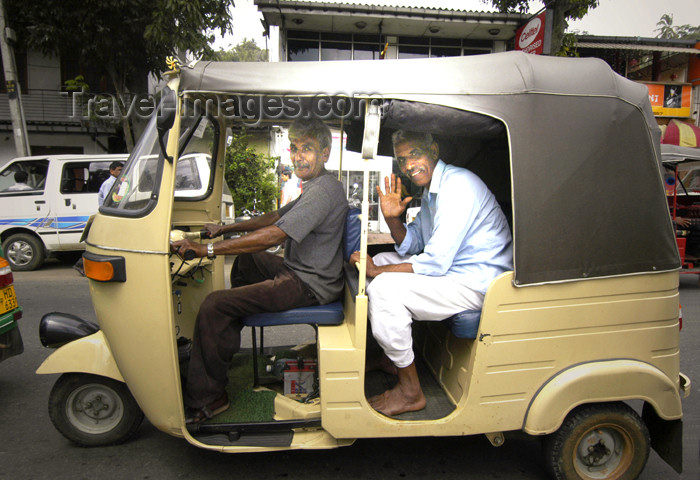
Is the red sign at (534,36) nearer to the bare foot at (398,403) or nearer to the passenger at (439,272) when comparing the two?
the passenger at (439,272)

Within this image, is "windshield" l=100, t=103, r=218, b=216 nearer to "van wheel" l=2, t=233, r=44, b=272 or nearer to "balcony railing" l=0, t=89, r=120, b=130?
"van wheel" l=2, t=233, r=44, b=272

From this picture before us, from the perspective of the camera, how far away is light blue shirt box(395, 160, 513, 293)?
246cm

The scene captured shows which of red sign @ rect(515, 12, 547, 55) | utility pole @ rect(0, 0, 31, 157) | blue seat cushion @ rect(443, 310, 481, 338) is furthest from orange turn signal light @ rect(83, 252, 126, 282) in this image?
utility pole @ rect(0, 0, 31, 157)

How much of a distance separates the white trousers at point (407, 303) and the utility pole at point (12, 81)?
38.7 ft

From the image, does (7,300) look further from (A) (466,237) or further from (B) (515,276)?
(B) (515,276)

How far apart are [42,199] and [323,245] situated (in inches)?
309

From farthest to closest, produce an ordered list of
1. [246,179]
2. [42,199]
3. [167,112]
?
[42,199]
[246,179]
[167,112]

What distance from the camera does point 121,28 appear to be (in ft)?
35.9

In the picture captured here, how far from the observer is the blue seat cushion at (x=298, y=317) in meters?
2.64

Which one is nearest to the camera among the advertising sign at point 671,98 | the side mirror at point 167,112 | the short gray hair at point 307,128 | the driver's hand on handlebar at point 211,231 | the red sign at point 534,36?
the side mirror at point 167,112

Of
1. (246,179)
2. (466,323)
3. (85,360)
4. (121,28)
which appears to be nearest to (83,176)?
(246,179)

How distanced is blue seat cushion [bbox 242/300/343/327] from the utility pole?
1116cm

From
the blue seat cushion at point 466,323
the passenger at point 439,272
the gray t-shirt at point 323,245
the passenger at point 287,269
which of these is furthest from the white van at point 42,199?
the blue seat cushion at point 466,323

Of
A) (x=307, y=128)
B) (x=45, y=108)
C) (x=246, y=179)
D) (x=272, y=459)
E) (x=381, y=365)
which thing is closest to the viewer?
(x=272, y=459)
